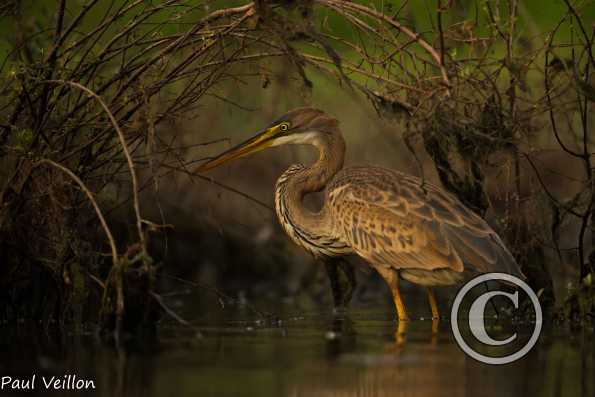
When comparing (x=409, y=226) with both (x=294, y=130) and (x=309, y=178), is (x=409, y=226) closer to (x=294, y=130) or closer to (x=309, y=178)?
(x=309, y=178)

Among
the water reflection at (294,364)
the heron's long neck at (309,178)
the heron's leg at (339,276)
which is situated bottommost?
the water reflection at (294,364)

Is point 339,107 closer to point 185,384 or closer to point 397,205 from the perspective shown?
point 397,205

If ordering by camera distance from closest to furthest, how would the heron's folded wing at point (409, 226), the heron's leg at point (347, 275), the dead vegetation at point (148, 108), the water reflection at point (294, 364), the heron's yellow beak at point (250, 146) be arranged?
1. the water reflection at point (294, 364)
2. the dead vegetation at point (148, 108)
3. the heron's folded wing at point (409, 226)
4. the heron's leg at point (347, 275)
5. the heron's yellow beak at point (250, 146)

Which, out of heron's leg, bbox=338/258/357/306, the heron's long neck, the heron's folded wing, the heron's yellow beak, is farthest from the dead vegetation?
heron's leg, bbox=338/258/357/306

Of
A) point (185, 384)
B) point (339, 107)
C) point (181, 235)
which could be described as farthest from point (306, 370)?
point (339, 107)

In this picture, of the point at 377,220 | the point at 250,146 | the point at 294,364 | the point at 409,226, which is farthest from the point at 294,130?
the point at 294,364

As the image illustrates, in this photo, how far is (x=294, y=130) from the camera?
1049 centimetres

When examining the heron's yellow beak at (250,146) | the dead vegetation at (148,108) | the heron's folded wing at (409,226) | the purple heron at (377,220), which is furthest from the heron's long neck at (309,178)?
the dead vegetation at (148,108)

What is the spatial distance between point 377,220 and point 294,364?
2.93 m

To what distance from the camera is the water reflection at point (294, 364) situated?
581 centimetres

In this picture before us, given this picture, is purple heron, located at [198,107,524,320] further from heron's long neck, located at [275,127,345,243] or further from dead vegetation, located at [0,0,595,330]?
dead vegetation, located at [0,0,595,330]

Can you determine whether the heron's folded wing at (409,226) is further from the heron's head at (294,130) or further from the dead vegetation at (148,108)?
the heron's head at (294,130)

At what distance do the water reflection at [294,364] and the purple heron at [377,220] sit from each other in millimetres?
703

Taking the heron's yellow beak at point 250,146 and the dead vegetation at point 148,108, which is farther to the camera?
the heron's yellow beak at point 250,146
